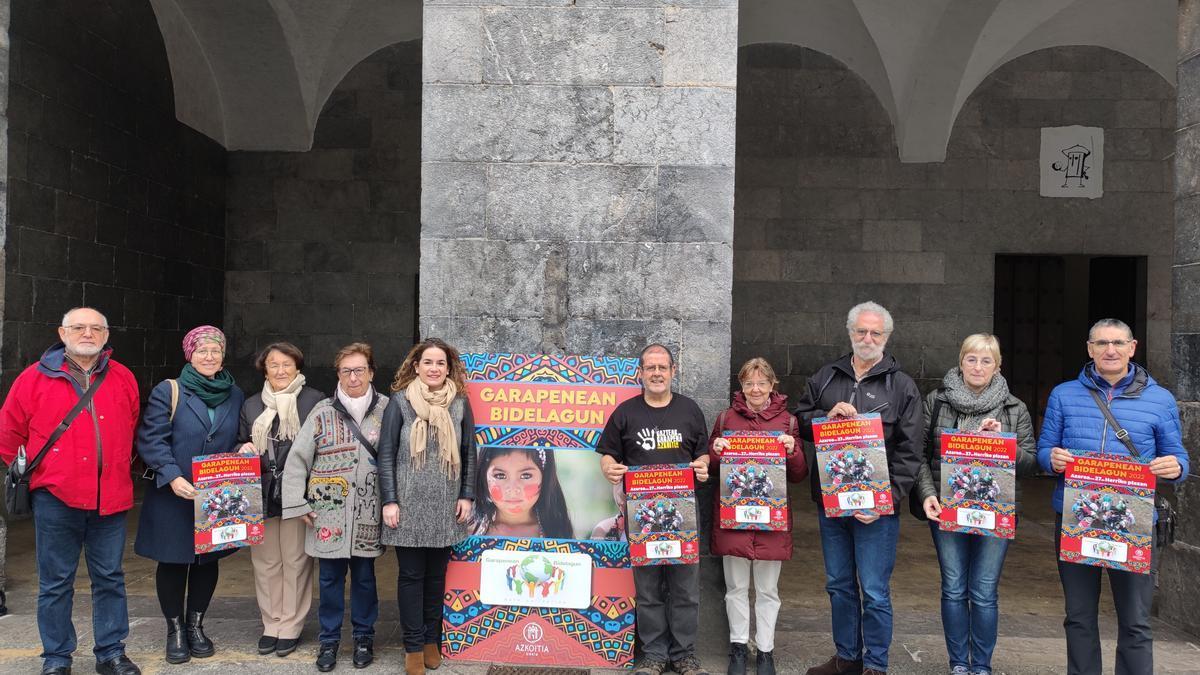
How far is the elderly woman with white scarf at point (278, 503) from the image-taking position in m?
4.29

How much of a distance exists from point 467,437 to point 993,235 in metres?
8.58

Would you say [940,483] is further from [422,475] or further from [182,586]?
[182,586]

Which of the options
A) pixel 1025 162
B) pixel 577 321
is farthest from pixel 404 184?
pixel 1025 162

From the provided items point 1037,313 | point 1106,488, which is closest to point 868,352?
point 1106,488

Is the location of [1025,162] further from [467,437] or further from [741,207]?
[467,437]

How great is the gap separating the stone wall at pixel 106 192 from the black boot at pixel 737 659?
6037mm

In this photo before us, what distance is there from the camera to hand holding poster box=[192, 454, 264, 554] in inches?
159

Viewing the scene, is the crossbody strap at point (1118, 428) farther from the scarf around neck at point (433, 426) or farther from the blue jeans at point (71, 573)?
the blue jeans at point (71, 573)

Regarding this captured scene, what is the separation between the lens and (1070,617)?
12.9 ft

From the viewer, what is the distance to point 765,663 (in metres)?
4.18

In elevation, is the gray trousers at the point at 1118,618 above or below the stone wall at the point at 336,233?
below

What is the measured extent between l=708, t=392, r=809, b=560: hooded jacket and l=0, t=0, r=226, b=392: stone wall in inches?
226

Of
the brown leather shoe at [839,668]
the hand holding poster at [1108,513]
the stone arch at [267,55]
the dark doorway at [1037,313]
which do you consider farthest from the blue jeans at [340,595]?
the dark doorway at [1037,313]

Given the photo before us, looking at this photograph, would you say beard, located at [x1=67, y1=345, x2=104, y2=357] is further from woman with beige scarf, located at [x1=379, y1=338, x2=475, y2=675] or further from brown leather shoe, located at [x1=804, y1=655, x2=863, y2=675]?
brown leather shoe, located at [x1=804, y1=655, x2=863, y2=675]
